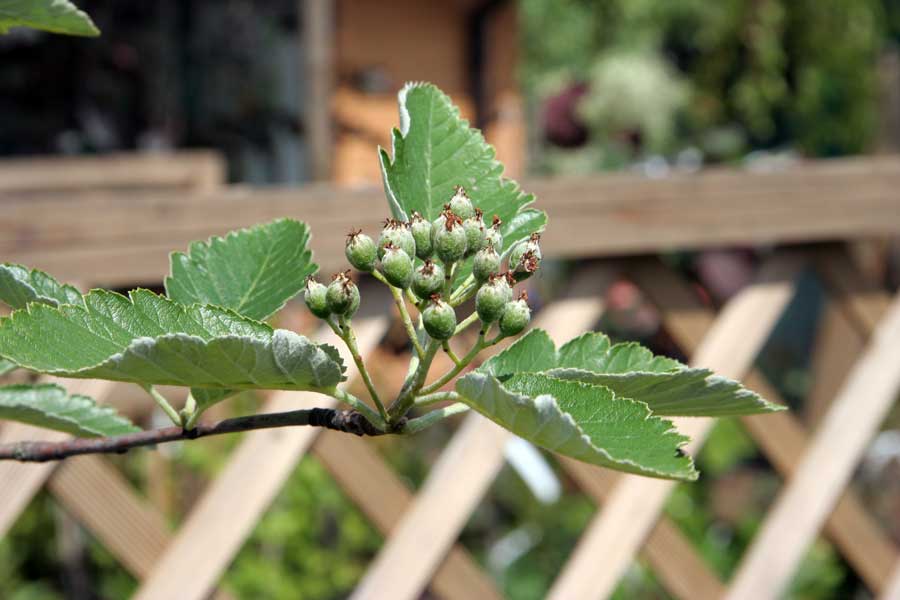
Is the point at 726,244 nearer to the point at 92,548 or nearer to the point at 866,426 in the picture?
the point at 866,426

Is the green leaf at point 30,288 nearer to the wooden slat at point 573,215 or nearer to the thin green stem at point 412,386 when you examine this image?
the thin green stem at point 412,386

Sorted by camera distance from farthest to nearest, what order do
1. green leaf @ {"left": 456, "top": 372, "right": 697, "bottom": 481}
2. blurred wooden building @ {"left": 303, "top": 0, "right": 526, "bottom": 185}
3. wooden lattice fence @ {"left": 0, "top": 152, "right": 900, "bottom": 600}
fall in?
blurred wooden building @ {"left": 303, "top": 0, "right": 526, "bottom": 185} < wooden lattice fence @ {"left": 0, "top": 152, "right": 900, "bottom": 600} < green leaf @ {"left": 456, "top": 372, "right": 697, "bottom": 481}

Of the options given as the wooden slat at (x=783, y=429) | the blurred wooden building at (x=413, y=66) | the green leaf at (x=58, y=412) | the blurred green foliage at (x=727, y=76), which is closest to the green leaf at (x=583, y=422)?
the green leaf at (x=58, y=412)

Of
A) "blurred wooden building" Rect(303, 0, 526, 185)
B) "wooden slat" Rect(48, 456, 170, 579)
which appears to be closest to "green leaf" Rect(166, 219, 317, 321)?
"wooden slat" Rect(48, 456, 170, 579)

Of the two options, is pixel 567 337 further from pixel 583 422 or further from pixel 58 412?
pixel 583 422

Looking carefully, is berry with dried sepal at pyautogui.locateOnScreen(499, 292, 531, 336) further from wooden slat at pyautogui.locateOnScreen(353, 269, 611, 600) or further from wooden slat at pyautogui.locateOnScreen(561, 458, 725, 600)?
wooden slat at pyautogui.locateOnScreen(561, 458, 725, 600)
